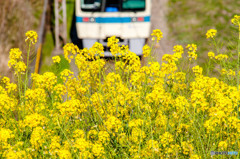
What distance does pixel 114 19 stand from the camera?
921 centimetres

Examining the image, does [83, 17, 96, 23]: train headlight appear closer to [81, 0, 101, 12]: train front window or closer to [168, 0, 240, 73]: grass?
[81, 0, 101, 12]: train front window

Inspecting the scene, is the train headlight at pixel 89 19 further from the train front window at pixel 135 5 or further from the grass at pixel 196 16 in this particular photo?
the grass at pixel 196 16

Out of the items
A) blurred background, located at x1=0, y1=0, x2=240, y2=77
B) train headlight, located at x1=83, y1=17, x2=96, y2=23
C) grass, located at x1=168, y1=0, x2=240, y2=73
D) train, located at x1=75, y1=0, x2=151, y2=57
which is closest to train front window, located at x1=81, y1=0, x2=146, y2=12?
train, located at x1=75, y1=0, x2=151, y2=57

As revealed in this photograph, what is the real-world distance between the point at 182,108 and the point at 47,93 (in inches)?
75.9

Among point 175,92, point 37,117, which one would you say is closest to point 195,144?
point 175,92

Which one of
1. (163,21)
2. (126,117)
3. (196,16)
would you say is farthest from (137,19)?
(126,117)

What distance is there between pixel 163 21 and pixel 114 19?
359 cm

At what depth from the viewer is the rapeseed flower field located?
3885mm

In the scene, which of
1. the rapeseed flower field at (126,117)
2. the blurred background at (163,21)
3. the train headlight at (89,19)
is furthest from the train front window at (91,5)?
the rapeseed flower field at (126,117)

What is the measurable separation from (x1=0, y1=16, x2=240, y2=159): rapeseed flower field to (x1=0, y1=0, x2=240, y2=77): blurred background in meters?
5.53

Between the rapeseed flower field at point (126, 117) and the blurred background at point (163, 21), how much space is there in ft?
18.2

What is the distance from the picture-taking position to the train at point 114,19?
9227mm

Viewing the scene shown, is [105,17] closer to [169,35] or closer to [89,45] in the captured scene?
[89,45]

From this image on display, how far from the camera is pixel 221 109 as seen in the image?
384cm
